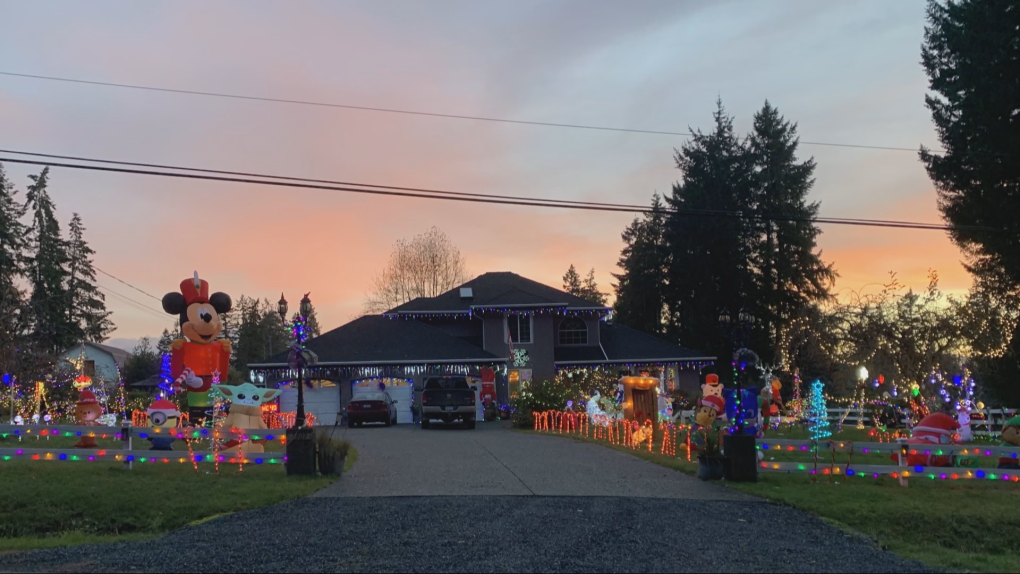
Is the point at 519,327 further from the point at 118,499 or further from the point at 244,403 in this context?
the point at 118,499

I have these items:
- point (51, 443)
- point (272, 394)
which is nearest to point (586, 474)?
point (272, 394)

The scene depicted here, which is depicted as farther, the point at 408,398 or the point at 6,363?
the point at 408,398

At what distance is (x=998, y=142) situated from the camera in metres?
29.0

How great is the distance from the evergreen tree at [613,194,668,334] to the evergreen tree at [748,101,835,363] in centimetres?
712

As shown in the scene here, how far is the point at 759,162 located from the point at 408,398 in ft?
105

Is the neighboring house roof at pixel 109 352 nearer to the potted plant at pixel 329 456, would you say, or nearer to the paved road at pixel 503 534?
the potted plant at pixel 329 456

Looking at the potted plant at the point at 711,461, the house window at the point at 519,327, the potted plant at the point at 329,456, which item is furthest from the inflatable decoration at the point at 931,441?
the house window at the point at 519,327

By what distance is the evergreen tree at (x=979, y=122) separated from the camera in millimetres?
28141

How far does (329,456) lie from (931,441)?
38.5ft

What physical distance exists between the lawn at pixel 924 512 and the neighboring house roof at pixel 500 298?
23251mm

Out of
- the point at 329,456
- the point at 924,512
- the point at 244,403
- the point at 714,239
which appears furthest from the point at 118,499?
the point at 714,239

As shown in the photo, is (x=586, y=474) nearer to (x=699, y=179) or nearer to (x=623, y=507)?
(x=623, y=507)

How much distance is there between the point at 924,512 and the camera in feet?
39.4

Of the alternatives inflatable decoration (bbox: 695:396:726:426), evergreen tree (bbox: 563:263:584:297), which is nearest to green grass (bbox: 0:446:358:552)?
inflatable decoration (bbox: 695:396:726:426)
